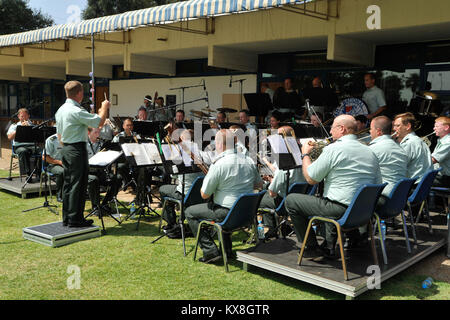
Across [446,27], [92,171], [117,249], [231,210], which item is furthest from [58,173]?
[446,27]

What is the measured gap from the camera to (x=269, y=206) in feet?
17.0

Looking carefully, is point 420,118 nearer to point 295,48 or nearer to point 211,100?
point 295,48

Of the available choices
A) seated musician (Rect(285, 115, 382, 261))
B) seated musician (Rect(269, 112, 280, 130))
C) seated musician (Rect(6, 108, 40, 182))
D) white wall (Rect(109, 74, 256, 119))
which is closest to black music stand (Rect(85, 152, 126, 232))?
seated musician (Rect(6, 108, 40, 182))

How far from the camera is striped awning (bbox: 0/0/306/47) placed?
20.2ft

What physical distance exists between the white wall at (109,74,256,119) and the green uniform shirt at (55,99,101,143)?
6661 mm

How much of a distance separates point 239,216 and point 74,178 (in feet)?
8.01

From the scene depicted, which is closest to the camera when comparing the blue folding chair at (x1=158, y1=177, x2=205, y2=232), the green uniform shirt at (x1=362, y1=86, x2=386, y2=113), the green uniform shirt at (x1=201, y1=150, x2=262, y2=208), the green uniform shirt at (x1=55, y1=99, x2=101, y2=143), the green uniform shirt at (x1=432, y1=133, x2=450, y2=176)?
the green uniform shirt at (x1=201, y1=150, x2=262, y2=208)

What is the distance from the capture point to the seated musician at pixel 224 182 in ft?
14.2

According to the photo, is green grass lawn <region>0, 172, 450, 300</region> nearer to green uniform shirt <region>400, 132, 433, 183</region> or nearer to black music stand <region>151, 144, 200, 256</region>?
black music stand <region>151, 144, 200, 256</region>

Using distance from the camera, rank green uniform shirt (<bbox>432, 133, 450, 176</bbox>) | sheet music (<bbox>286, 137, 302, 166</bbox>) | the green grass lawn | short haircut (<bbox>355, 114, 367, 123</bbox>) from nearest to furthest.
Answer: the green grass lawn → sheet music (<bbox>286, 137, 302, 166</bbox>) → green uniform shirt (<bbox>432, 133, 450, 176</bbox>) → short haircut (<bbox>355, 114, 367, 123</bbox>)

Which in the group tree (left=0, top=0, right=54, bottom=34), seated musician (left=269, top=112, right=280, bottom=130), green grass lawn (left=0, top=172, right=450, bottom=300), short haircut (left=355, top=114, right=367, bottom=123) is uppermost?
tree (left=0, top=0, right=54, bottom=34)

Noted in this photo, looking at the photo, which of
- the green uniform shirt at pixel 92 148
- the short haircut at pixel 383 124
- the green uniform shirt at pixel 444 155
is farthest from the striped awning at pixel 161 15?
the green uniform shirt at pixel 444 155

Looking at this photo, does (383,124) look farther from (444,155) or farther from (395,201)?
(444,155)

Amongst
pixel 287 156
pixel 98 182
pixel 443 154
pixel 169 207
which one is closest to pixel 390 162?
pixel 287 156
